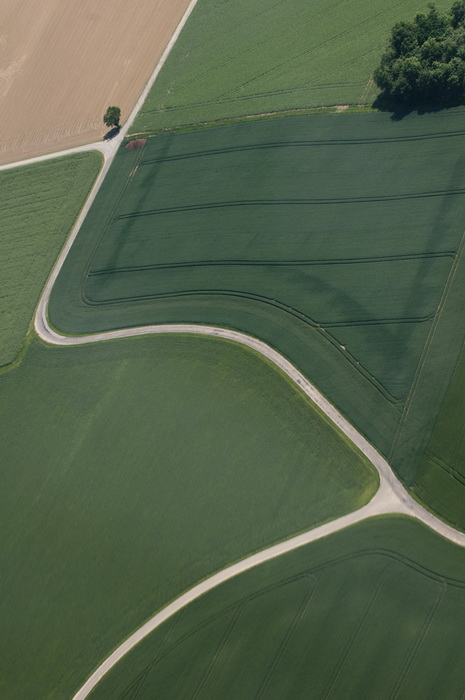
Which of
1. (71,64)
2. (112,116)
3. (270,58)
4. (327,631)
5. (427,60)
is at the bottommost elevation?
(327,631)

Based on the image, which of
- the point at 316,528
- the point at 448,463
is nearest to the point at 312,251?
the point at 448,463

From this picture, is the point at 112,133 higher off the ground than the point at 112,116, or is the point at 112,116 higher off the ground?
the point at 112,116

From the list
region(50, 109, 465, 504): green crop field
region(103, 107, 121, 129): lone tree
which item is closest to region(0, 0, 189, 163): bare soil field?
region(103, 107, 121, 129): lone tree

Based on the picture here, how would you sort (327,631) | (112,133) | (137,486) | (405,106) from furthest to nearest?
(112,133), (405,106), (137,486), (327,631)

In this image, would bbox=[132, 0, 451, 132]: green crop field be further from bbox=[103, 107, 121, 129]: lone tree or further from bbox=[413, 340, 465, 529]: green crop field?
bbox=[413, 340, 465, 529]: green crop field

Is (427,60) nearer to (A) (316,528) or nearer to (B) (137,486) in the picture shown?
(A) (316,528)

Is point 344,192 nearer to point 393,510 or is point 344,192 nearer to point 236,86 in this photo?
point 236,86

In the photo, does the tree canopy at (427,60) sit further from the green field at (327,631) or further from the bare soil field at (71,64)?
the green field at (327,631)
